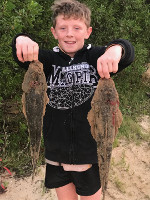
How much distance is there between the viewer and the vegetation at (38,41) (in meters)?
3.76

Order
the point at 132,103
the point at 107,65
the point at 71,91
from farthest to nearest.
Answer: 1. the point at 132,103
2. the point at 71,91
3. the point at 107,65

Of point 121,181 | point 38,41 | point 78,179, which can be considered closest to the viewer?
point 78,179

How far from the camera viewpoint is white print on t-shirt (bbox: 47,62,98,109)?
8.61 feet

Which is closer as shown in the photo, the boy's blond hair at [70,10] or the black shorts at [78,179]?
the boy's blond hair at [70,10]

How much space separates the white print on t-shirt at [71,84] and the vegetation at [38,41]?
1.45m

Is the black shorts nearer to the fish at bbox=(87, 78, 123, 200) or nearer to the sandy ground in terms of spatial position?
the fish at bbox=(87, 78, 123, 200)

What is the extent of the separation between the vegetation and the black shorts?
4.94 feet

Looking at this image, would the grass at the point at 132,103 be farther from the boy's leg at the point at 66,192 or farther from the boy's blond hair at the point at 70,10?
the boy's blond hair at the point at 70,10

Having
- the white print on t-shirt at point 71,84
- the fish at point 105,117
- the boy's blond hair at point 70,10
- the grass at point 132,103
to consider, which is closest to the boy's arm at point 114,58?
the fish at point 105,117

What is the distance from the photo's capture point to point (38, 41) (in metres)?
4.62

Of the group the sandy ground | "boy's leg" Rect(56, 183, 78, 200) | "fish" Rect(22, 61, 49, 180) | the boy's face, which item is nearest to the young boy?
the boy's face

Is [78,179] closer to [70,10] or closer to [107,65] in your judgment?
[107,65]

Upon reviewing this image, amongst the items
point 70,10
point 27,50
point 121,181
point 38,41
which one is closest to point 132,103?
point 121,181

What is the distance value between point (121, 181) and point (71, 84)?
3.24 m
